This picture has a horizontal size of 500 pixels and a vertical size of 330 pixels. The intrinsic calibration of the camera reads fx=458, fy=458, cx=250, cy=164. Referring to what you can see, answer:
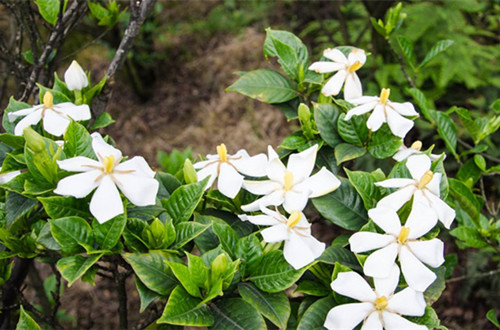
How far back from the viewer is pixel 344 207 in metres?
0.98

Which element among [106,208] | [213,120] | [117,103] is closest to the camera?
[106,208]

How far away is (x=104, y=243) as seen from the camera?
85 centimetres

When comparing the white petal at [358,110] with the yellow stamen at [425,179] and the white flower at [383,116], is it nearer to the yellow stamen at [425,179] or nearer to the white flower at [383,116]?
the white flower at [383,116]

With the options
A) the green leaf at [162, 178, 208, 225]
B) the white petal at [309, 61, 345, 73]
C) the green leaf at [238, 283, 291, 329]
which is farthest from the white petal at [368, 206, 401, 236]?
the white petal at [309, 61, 345, 73]

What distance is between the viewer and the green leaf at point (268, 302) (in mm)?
828

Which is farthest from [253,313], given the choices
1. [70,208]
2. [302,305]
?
[70,208]

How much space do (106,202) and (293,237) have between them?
34 centimetres

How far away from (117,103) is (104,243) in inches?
147

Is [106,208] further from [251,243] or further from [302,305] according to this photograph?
[302,305]

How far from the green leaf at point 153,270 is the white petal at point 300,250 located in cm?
22

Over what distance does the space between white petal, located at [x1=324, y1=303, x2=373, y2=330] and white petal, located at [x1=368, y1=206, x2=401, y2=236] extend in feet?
0.45

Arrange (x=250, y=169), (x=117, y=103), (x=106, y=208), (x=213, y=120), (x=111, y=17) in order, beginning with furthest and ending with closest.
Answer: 1. (x=117, y=103)
2. (x=213, y=120)
3. (x=111, y=17)
4. (x=250, y=169)
5. (x=106, y=208)

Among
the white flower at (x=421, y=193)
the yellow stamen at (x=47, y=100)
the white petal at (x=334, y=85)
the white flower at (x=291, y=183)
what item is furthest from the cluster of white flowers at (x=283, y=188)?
the yellow stamen at (x=47, y=100)

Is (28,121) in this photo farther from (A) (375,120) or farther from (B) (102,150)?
(A) (375,120)
